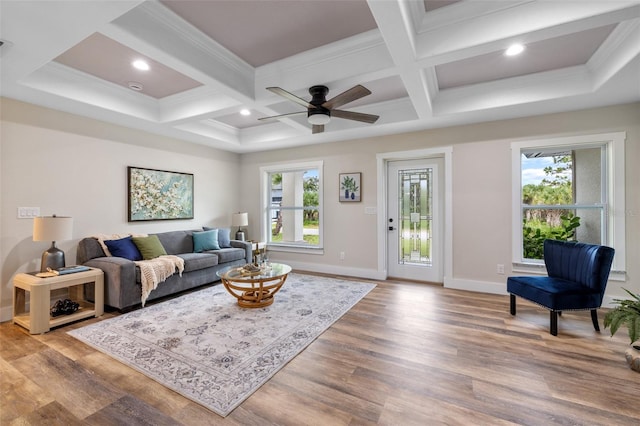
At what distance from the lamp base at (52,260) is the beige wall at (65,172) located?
0.34m

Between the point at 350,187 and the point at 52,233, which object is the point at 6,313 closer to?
the point at 52,233

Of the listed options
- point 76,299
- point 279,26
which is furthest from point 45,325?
point 279,26

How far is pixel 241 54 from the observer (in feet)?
9.26

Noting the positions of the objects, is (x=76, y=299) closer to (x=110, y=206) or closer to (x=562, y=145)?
(x=110, y=206)

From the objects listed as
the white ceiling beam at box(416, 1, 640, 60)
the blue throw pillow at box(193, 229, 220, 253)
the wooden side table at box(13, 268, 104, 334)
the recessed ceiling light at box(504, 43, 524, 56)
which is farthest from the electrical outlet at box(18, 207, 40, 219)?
the recessed ceiling light at box(504, 43, 524, 56)

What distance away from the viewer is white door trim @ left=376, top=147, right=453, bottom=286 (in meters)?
4.34

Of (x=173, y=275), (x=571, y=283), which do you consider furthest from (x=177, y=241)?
(x=571, y=283)

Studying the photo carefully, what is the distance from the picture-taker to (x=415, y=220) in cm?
481

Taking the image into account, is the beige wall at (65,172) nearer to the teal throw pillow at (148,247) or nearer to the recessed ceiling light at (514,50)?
the teal throw pillow at (148,247)

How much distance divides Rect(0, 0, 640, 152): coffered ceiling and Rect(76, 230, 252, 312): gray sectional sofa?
1787 mm

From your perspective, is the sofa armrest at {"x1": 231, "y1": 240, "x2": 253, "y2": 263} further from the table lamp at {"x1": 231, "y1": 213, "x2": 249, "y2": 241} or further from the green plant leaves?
the green plant leaves

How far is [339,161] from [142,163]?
327cm

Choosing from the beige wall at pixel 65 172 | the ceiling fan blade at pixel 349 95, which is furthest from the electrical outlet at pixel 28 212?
the ceiling fan blade at pixel 349 95

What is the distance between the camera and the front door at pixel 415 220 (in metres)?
4.64
